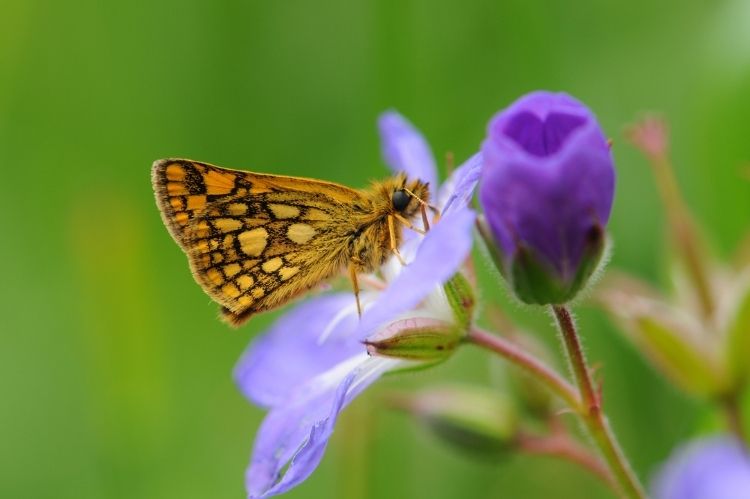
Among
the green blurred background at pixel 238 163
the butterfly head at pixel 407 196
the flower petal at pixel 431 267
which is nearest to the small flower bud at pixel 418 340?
the butterfly head at pixel 407 196

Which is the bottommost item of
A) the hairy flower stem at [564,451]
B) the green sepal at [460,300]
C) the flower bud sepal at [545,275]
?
the hairy flower stem at [564,451]

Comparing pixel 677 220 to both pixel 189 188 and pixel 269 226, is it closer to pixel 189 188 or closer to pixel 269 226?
pixel 269 226

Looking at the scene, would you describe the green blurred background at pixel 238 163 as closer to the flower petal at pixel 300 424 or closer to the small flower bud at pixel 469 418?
the small flower bud at pixel 469 418

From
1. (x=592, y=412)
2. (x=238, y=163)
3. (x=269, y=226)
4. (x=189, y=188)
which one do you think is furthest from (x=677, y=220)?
(x=238, y=163)

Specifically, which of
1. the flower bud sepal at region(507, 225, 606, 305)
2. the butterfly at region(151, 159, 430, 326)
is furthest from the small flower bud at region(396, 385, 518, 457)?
the flower bud sepal at region(507, 225, 606, 305)

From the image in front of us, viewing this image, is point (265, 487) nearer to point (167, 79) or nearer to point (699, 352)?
point (699, 352)

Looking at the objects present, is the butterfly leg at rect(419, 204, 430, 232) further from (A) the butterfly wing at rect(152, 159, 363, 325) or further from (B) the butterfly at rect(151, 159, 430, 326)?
(A) the butterfly wing at rect(152, 159, 363, 325)
